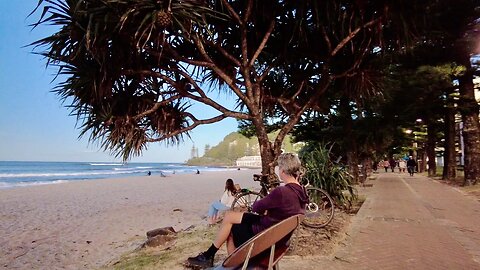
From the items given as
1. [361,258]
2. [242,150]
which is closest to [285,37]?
[361,258]

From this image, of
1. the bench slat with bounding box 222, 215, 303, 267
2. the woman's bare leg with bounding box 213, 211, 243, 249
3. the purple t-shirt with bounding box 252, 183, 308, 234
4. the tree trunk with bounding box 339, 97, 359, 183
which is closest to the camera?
the bench slat with bounding box 222, 215, 303, 267

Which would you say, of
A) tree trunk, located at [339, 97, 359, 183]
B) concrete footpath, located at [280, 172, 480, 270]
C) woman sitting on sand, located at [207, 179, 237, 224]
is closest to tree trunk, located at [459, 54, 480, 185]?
tree trunk, located at [339, 97, 359, 183]

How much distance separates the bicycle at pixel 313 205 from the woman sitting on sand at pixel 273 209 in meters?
2.69

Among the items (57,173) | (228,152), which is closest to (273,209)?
(57,173)

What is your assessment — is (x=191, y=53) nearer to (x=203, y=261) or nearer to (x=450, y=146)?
(x=203, y=261)

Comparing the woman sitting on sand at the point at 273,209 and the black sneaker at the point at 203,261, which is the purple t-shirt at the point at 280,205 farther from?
the black sneaker at the point at 203,261

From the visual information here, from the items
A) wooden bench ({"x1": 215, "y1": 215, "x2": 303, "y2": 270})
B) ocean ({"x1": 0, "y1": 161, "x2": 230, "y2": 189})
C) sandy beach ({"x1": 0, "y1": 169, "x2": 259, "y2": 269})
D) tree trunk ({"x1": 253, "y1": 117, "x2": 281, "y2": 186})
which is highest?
tree trunk ({"x1": 253, "y1": 117, "x2": 281, "y2": 186})

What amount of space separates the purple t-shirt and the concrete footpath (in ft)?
4.38

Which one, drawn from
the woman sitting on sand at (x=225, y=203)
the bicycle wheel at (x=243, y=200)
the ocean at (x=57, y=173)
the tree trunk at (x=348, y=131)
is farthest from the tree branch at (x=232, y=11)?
the tree trunk at (x=348, y=131)

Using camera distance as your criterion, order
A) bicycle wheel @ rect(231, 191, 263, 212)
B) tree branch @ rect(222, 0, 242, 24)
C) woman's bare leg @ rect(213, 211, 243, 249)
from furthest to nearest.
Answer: bicycle wheel @ rect(231, 191, 263, 212)
tree branch @ rect(222, 0, 242, 24)
woman's bare leg @ rect(213, 211, 243, 249)

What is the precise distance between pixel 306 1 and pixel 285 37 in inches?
36.9

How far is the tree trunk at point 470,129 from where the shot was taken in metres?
12.9

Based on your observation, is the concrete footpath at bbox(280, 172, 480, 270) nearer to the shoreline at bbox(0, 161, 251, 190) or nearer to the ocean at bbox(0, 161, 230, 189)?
the ocean at bbox(0, 161, 230, 189)

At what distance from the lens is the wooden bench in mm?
2244
